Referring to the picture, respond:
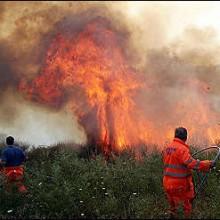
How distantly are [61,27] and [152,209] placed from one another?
11.3m

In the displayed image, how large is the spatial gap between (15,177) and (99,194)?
2293mm

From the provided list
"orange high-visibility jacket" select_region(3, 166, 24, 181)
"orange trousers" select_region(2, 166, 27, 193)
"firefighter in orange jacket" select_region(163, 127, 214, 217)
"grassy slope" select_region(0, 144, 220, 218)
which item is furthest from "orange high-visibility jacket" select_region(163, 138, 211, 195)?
"orange high-visibility jacket" select_region(3, 166, 24, 181)

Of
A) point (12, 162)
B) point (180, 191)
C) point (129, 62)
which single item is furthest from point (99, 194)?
point (129, 62)

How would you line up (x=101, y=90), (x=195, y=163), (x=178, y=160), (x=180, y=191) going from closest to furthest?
(x=195, y=163), (x=178, y=160), (x=180, y=191), (x=101, y=90)

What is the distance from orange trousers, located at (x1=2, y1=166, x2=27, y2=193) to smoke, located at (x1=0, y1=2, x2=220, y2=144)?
21.4 ft

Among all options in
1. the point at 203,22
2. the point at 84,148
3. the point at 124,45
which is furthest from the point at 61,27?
the point at 203,22

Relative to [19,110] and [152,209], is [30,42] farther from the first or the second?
[152,209]

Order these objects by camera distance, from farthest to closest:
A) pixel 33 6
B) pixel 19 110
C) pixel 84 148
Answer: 1. pixel 19 110
2. pixel 33 6
3. pixel 84 148

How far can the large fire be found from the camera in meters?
16.4

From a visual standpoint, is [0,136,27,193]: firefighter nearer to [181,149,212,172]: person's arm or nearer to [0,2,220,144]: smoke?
[181,149,212,172]: person's arm

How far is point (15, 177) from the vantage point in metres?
10.4

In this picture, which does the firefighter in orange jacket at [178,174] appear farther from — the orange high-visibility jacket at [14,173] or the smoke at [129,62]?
the smoke at [129,62]

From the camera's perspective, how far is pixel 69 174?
1015cm

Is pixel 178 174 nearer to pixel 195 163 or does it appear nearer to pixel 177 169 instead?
pixel 177 169
